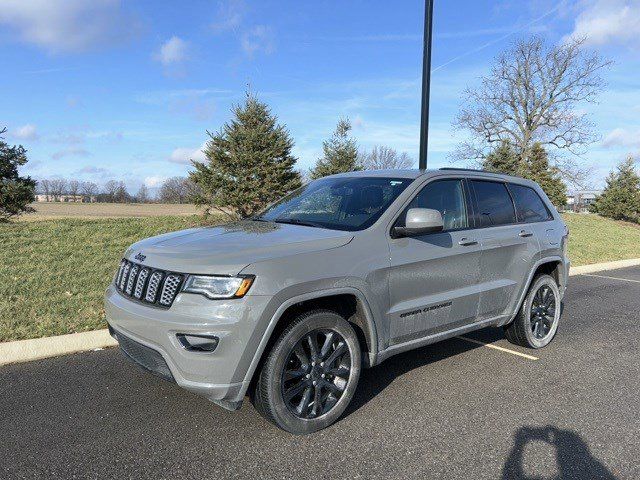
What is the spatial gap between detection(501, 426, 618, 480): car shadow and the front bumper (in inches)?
65.1

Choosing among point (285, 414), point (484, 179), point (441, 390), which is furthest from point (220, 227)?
point (484, 179)

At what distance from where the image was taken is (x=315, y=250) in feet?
11.0

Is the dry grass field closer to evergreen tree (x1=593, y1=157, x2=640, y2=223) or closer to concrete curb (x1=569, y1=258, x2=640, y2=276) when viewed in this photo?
concrete curb (x1=569, y1=258, x2=640, y2=276)

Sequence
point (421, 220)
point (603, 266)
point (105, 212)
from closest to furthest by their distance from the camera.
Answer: point (421, 220)
point (603, 266)
point (105, 212)

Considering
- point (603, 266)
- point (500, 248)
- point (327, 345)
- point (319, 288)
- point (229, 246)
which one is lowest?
point (603, 266)

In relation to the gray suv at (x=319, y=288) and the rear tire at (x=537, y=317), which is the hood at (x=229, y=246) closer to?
the gray suv at (x=319, y=288)

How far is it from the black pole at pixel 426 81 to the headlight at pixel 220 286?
238 inches

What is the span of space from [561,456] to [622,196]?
34.5 metres

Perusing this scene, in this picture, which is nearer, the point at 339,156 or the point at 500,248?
the point at 500,248

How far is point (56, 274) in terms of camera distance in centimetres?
700

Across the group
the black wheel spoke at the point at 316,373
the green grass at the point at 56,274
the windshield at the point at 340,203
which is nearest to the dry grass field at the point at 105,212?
the green grass at the point at 56,274

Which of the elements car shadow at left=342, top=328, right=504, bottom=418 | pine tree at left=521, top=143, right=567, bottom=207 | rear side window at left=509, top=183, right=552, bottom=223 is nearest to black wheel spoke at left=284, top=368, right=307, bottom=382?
car shadow at left=342, top=328, right=504, bottom=418

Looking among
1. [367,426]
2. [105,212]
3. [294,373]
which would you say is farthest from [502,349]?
[105,212]

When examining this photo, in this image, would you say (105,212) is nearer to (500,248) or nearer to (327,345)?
(500,248)
